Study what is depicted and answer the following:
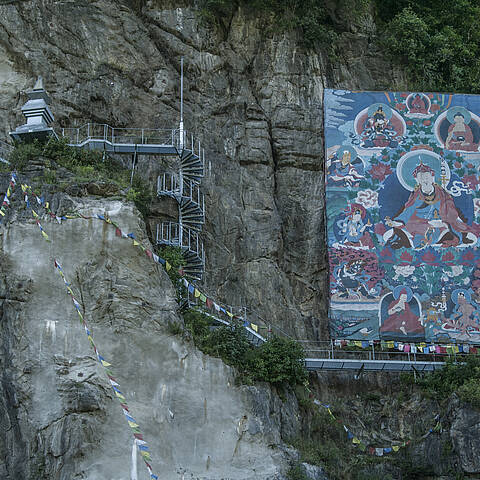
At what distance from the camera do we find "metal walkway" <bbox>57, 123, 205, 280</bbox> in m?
24.9

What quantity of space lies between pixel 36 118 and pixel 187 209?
4931mm

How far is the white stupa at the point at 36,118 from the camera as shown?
24.2 m

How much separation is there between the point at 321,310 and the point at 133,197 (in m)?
7.15

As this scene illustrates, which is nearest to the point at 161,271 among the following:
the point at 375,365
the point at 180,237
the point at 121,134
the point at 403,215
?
the point at 180,237

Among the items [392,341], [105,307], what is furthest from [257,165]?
[105,307]

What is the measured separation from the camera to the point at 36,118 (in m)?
24.6

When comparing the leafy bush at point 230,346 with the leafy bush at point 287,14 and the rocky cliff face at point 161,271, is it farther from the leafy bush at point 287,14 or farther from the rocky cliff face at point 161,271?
the leafy bush at point 287,14

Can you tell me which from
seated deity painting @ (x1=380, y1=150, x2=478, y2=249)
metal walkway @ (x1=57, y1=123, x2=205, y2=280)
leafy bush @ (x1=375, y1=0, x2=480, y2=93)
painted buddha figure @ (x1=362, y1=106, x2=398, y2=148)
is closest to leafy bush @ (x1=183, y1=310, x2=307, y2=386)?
metal walkway @ (x1=57, y1=123, x2=205, y2=280)

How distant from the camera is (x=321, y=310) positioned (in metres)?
26.5

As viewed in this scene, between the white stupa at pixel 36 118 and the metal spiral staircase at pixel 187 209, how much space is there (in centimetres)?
354

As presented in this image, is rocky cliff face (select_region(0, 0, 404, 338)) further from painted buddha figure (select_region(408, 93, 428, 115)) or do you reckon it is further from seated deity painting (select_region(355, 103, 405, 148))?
painted buddha figure (select_region(408, 93, 428, 115))

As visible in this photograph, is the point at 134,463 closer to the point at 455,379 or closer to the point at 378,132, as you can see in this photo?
the point at 455,379

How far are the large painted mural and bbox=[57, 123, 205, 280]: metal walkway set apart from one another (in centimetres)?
411

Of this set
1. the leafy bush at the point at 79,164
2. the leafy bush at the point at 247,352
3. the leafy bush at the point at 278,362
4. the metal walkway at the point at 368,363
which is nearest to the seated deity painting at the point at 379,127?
the metal walkway at the point at 368,363
